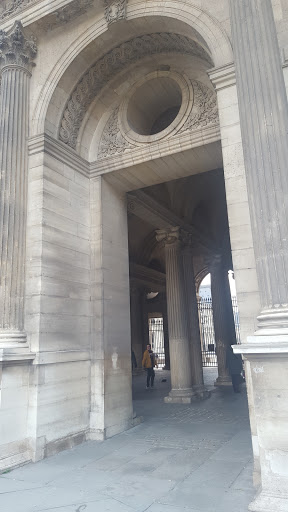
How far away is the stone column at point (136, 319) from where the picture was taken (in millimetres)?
22516

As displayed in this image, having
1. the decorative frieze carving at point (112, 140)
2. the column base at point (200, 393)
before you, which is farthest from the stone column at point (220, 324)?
the decorative frieze carving at point (112, 140)

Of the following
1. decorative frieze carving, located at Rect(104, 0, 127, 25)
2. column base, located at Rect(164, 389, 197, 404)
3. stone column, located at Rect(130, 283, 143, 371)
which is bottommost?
column base, located at Rect(164, 389, 197, 404)

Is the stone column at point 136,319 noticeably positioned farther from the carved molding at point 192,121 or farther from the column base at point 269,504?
the column base at point 269,504

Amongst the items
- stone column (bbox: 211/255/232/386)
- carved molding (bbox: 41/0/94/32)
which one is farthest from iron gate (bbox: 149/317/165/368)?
carved molding (bbox: 41/0/94/32)

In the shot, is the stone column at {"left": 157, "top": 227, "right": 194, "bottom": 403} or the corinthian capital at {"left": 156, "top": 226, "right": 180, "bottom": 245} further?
the corinthian capital at {"left": 156, "top": 226, "right": 180, "bottom": 245}

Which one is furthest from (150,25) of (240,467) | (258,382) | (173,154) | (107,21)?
(240,467)

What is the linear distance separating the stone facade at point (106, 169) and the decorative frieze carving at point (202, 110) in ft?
0.10

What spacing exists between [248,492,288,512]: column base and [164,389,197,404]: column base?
316 inches

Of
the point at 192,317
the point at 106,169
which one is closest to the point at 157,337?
the point at 192,317

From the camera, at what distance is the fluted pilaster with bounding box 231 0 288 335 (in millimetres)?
4980

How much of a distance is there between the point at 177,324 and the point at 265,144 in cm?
876

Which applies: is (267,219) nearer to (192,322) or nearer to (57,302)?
(57,302)

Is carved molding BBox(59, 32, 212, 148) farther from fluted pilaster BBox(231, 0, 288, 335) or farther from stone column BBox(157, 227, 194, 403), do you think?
stone column BBox(157, 227, 194, 403)

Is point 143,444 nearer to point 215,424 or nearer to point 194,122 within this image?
point 215,424
